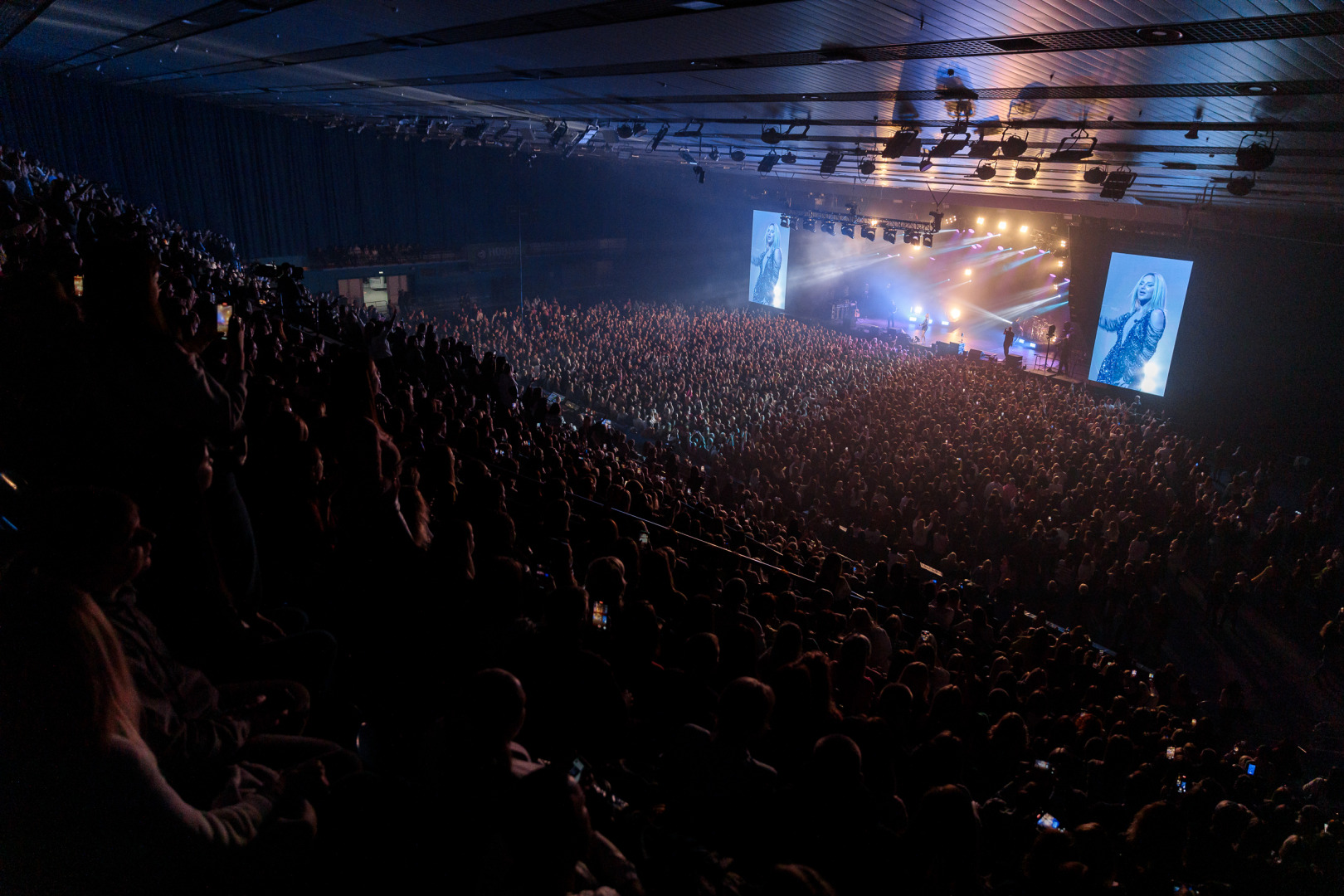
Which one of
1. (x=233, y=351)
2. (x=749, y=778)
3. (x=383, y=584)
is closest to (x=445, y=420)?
Answer: (x=233, y=351)

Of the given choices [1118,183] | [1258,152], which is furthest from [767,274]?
[1258,152]

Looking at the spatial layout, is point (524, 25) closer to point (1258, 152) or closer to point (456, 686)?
point (456, 686)

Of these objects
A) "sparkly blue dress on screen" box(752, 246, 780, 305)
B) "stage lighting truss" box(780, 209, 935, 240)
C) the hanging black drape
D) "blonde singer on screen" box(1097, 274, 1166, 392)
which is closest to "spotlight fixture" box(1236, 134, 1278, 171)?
"blonde singer on screen" box(1097, 274, 1166, 392)

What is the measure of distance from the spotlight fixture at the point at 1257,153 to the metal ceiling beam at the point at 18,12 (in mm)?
12598

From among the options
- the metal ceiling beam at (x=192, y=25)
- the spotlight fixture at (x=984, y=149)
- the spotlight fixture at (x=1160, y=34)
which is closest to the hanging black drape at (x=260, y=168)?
the metal ceiling beam at (x=192, y=25)

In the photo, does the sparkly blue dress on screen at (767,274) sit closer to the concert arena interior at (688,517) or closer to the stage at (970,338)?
the stage at (970,338)

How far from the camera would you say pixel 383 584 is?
8.25ft

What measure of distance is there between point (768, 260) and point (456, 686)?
1176 inches

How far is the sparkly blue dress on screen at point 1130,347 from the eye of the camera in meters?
17.1

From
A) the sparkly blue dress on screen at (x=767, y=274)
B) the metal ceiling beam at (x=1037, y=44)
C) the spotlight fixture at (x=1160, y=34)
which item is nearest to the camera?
the metal ceiling beam at (x=1037, y=44)

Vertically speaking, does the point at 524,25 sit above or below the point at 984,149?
above

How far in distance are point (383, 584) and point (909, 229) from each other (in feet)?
73.4

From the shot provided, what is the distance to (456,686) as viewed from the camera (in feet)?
7.41

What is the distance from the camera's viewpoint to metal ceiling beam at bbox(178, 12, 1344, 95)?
439 centimetres
